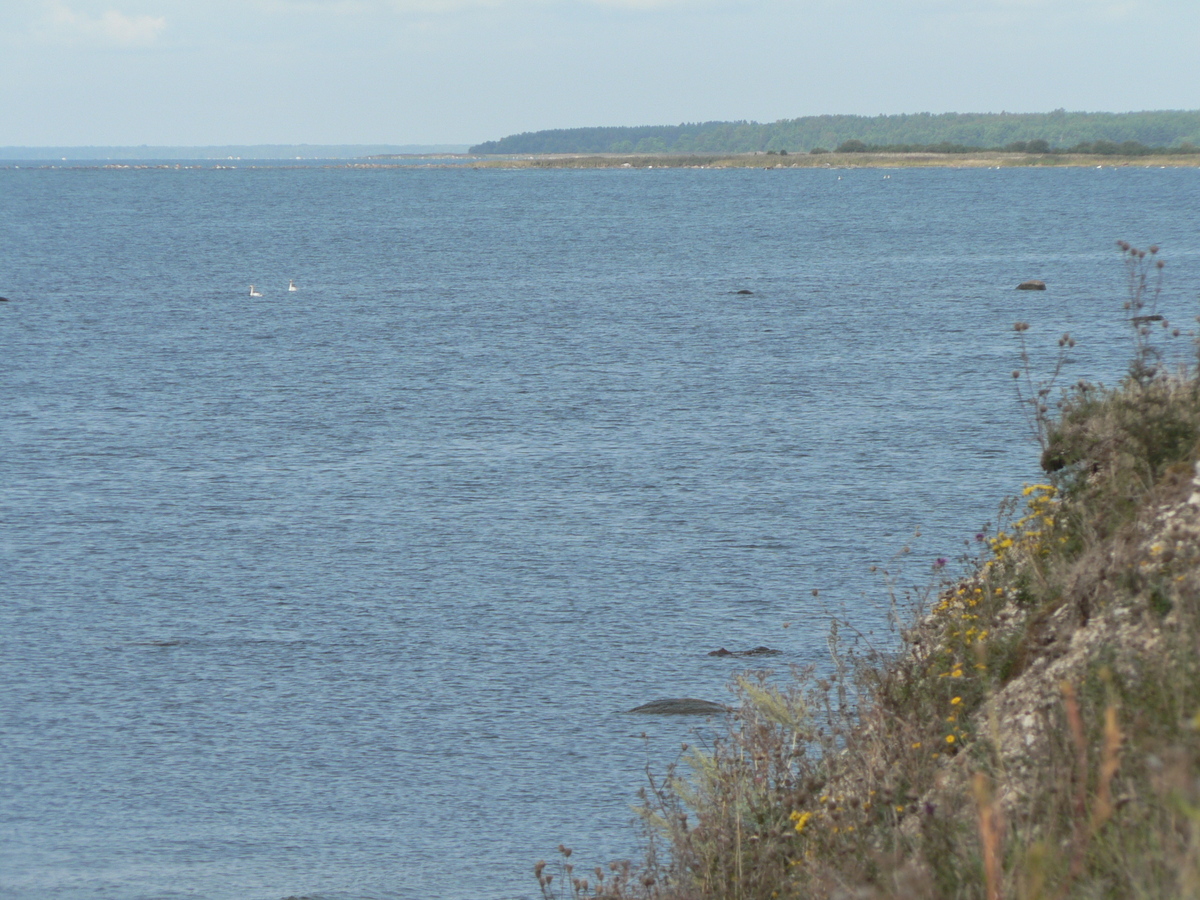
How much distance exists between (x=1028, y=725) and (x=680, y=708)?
895 cm

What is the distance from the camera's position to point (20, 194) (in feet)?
652

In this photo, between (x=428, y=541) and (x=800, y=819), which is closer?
(x=800, y=819)

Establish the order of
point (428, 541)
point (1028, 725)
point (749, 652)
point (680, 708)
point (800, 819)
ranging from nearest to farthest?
point (1028, 725)
point (800, 819)
point (680, 708)
point (749, 652)
point (428, 541)

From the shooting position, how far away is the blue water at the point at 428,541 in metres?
13.8

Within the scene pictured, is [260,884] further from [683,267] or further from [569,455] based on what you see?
[683,267]

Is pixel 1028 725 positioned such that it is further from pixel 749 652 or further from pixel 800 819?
pixel 749 652

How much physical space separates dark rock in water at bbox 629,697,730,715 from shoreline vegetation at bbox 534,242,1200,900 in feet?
16.8

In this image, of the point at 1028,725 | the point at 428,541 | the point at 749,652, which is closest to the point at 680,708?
the point at 749,652

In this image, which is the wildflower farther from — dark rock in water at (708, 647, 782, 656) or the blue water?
dark rock in water at (708, 647, 782, 656)

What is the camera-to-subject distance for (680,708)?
623 inches

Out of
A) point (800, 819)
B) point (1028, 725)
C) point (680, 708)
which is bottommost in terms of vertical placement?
point (680, 708)

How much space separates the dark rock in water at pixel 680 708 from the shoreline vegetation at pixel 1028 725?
16.8 feet

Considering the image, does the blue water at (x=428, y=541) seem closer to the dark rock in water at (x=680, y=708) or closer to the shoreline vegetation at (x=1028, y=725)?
the dark rock in water at (x=680, y=708)

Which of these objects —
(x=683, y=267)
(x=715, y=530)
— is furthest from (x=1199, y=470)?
(x=683, y=267)
